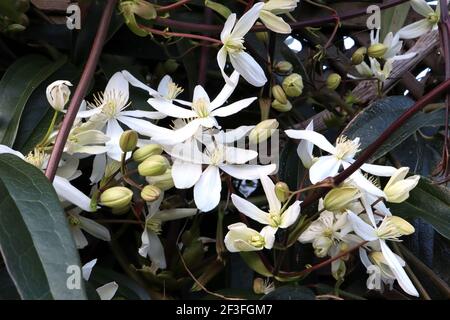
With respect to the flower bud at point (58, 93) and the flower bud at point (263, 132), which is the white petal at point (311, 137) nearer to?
the flower bud at point (263, 132)

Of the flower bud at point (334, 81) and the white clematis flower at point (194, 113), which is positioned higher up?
the flower bud at point (334, 81)

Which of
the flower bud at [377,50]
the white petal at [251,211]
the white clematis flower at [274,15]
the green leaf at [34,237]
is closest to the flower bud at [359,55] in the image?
the flower bud at [377,50]

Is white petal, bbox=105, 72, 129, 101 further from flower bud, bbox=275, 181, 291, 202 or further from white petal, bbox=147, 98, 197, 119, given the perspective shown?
flower bud, bbox=275, 181, 291, 202

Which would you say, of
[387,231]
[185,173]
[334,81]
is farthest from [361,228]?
[334,81]

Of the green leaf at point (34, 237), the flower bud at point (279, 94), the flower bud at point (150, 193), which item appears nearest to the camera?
the green leaf at point (34, 237)

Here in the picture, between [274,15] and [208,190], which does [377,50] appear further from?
[208,190]

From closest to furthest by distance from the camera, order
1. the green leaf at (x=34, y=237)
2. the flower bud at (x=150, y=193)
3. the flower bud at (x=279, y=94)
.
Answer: the green leaf at (x=34, y=237) → the flower bud at (x=150, y=193) → the flower bud at (x=279, y=94)
